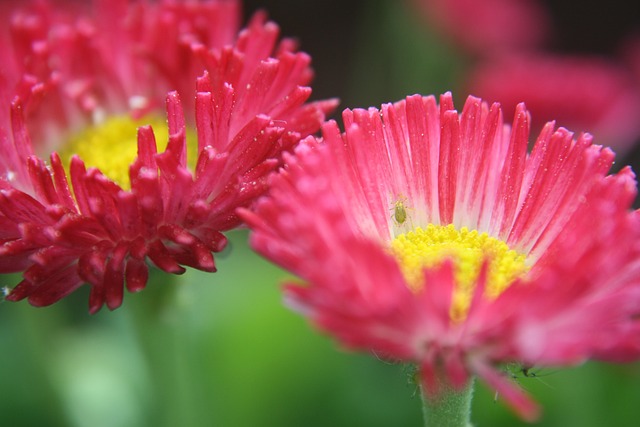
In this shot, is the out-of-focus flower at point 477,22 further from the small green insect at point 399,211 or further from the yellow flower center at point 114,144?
the small green insect at point 399,211

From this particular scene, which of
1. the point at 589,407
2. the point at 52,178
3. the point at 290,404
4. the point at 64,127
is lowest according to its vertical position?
the point at 290,404

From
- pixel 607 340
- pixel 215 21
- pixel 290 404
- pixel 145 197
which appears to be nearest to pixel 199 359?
pixel 290 404

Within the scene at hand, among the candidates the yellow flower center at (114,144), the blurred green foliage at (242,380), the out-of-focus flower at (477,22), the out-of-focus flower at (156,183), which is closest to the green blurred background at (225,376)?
the blurred green foliage at (242,380)

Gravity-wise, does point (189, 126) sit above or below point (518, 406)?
below

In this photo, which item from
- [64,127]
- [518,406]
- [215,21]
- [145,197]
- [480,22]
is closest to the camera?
[518,406]

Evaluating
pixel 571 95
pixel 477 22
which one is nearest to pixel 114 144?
pixel 571 95

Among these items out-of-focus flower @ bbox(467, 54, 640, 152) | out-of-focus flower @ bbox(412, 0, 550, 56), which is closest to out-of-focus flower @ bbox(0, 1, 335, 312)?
out-of-focus flower @ bbox(467, 54, 640, 152)

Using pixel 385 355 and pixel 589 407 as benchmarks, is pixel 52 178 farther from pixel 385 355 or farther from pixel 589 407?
pixel 589 407
